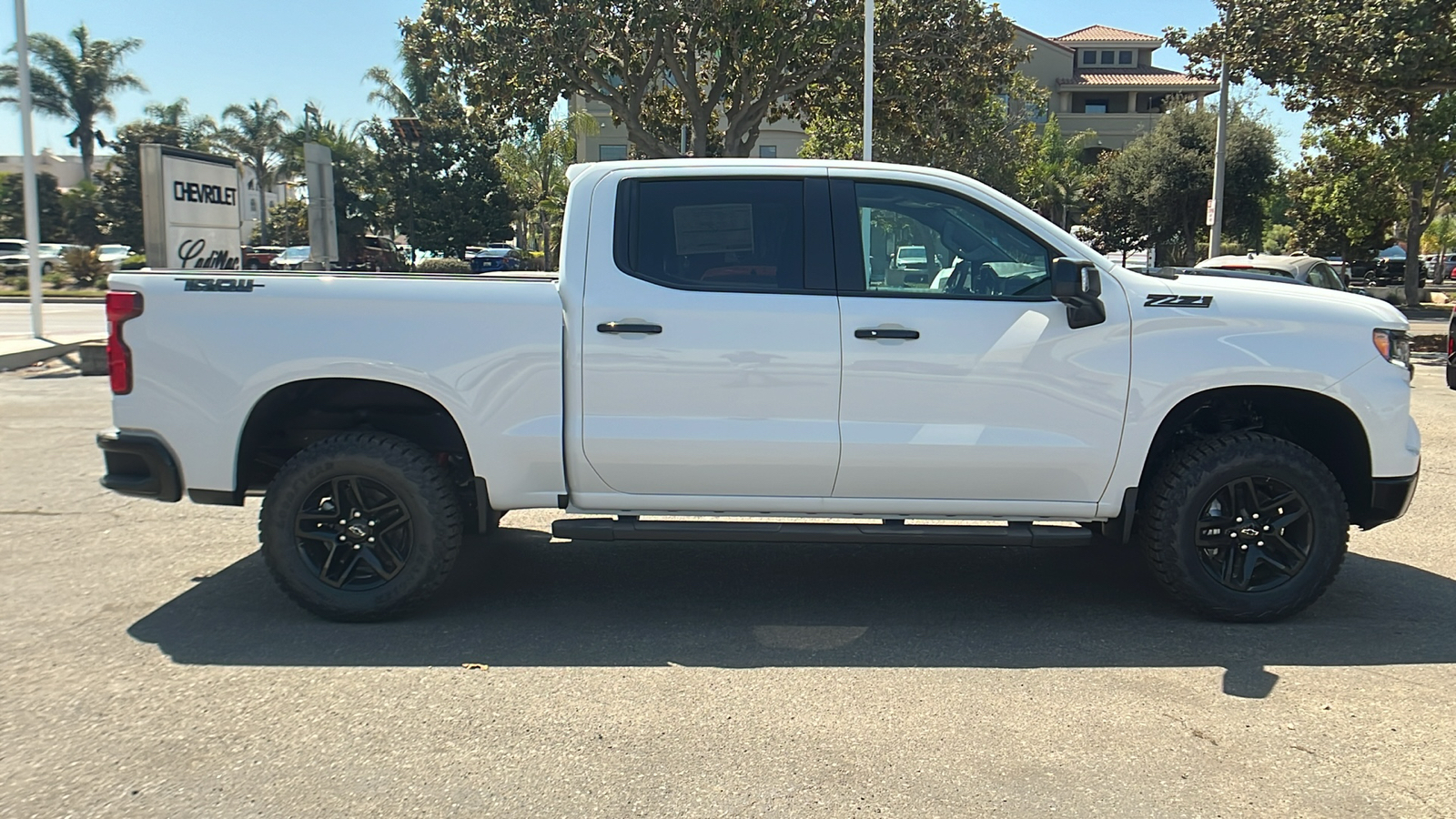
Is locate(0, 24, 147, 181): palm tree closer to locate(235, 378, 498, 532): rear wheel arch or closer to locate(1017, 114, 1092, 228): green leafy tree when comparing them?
locate(1017, 114, 1092, 228): green leafy tree

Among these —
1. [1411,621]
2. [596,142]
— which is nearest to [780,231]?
[1411,621]

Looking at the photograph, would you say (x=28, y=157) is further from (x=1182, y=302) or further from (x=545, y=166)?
(x=545, y=166)

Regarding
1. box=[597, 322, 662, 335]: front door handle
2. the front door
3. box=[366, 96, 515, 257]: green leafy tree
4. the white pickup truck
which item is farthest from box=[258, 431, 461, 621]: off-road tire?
box=[366, 96, 515, 257]: green leafy tree

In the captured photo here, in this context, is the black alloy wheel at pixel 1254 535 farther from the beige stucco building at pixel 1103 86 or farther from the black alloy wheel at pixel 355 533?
the beige stucco building at pixel 1103 86

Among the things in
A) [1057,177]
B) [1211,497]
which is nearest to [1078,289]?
[1211,497]

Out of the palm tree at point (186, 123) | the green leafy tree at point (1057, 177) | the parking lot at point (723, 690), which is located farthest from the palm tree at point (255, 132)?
the parking lot at point (723, 690)

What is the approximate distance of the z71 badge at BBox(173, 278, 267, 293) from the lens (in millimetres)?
4914

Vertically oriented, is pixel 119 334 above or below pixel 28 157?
below

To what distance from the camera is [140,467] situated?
5.06 meters

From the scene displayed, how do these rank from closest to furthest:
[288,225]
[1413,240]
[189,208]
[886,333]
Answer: [886,333]
[189,208]
[1413,240]
[288,225]

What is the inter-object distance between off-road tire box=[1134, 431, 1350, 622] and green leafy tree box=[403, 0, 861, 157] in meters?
15.8

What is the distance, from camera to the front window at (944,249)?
5.02 m

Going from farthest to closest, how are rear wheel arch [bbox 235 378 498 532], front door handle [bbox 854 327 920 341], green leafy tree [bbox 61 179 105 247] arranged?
1. green leafy tree [bbox 61 179 105 247]
2. rear wheel arch [bbox 235 378 498 532]
3. front door handle [bbox 854 327 920 341]

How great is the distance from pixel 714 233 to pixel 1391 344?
10.1 feet
